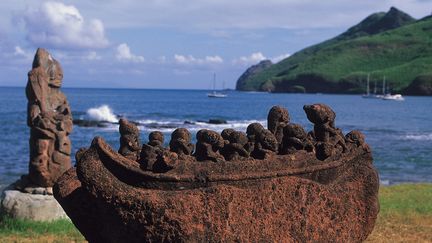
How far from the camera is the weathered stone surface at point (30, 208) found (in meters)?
11.6

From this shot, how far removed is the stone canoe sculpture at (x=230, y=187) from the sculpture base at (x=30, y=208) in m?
5.51

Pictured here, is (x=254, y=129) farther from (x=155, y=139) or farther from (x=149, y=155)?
(x=149, y=155)

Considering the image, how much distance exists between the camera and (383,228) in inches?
460

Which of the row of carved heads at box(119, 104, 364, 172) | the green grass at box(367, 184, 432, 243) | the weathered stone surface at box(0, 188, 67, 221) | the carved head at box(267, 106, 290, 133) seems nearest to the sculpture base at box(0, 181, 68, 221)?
the weathered stone surface at box(0, 188, 67, 221)

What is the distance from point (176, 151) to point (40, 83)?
6.85 metres

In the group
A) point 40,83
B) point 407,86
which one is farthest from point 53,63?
point 407,86

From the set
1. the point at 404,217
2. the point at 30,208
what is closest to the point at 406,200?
the point at 404,217

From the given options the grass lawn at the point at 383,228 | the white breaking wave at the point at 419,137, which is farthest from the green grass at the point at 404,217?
the white breaking wave at the point at 419,137

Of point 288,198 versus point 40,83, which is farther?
point 40,83

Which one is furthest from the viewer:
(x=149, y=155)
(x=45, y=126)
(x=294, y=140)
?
(x=45, y=126)

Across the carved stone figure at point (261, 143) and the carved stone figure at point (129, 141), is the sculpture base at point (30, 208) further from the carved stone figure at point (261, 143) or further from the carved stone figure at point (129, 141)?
the carved stone figure at point (261, 143)

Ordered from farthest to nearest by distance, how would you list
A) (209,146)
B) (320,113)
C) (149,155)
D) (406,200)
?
(406,200) → (320,113) → (209,146) → (149,155)

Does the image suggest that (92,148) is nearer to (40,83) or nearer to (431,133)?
(40,83)

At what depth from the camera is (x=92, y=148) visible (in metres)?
5.63
